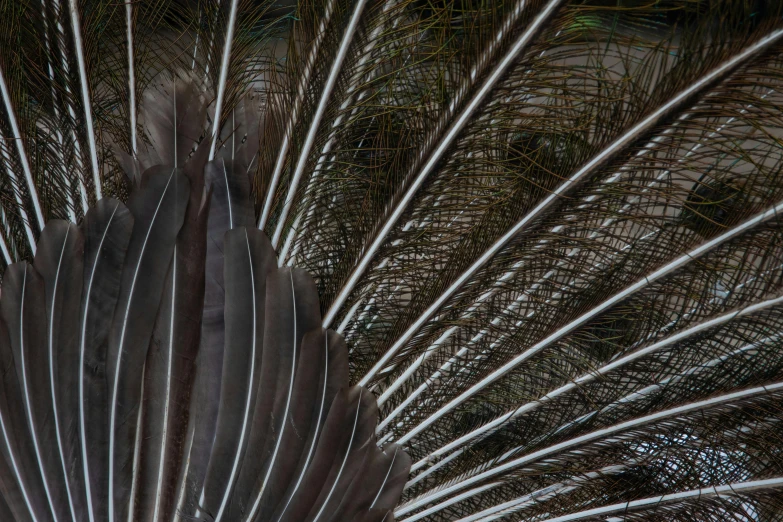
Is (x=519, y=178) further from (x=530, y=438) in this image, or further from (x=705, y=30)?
(x=530, y=438)

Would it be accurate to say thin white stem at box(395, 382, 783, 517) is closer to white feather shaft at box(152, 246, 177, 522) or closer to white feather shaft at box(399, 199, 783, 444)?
white feather shaft at box(399, 199, 783, 444)

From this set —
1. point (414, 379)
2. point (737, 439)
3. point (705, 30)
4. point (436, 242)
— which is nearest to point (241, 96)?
point (436, 242)

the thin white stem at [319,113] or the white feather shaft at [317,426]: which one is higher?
the thin white stem at [319,113]

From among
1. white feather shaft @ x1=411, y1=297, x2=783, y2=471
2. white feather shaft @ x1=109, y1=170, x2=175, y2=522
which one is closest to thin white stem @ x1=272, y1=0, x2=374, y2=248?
white feather shaft @ x1=109, y1=170, x2=175, y2=522

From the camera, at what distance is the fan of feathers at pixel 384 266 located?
1.30 m

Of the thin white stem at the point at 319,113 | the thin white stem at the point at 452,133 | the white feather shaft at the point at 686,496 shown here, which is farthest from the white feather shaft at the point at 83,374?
the white feather shaft at the point at 686,496

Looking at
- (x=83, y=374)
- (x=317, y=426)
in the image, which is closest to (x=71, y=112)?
(x=83, y=374)

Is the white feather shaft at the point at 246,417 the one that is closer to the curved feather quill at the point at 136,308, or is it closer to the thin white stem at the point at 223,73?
the curved feather quill at the point at 136,308

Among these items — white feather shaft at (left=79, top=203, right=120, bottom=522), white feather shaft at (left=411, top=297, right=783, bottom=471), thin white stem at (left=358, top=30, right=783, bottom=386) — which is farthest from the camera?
white feather shaft at (left=411, top=297, right=783, bottom=471)

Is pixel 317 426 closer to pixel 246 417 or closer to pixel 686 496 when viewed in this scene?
pixel 246 417

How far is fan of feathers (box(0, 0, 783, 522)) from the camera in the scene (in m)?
1.30

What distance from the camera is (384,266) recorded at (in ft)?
4.97

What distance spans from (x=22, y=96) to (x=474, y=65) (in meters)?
1.04

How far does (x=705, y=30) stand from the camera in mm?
1203
